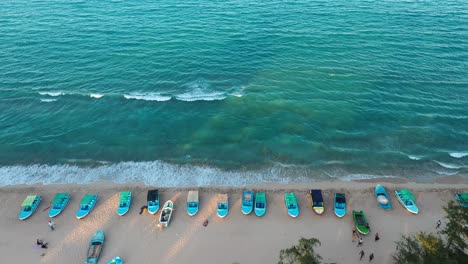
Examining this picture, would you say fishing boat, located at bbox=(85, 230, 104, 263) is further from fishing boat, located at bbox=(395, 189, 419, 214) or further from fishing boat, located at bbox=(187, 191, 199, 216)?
fishing boat, located at bbox=(395, 189, 419, 214)

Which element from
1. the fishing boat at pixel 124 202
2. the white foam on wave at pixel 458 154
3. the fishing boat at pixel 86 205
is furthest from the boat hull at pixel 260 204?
the white foam on wave at pixel 458 154

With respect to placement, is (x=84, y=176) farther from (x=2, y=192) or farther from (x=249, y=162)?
(x=249, y=162)

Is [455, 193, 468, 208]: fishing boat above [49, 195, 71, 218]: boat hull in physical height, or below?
above

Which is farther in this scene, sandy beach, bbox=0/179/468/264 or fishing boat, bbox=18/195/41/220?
fishing boat, bbox=18/195/41/220

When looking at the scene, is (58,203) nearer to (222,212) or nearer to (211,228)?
(211,228)

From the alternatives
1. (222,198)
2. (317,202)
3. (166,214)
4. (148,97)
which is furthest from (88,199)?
(317,202)

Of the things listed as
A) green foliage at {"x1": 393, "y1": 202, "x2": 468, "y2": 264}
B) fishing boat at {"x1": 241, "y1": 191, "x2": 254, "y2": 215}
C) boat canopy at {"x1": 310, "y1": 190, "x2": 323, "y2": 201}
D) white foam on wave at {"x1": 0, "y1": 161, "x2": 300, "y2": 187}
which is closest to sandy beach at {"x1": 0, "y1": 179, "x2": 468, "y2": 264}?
fishing boat at {"x1": 241, "y1": 191, "x2": 254, "y2": 215}

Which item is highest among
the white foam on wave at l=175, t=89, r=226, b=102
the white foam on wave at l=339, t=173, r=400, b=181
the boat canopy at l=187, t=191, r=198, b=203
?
the white foam on wave at l=175, t=89, r=226, b=102

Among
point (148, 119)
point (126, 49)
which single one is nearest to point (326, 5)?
point (126, 49)
